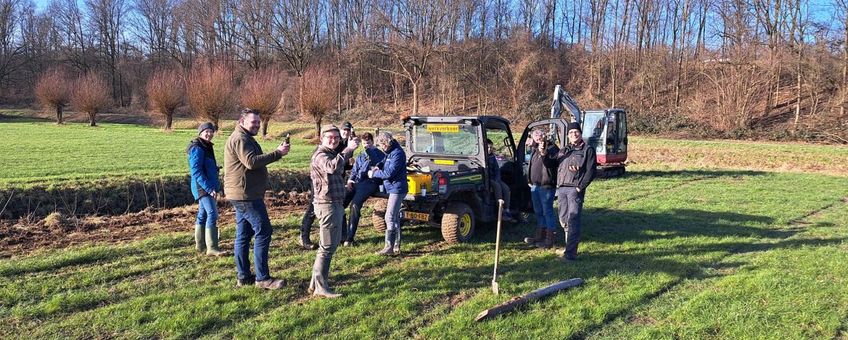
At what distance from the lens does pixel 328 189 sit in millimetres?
5180

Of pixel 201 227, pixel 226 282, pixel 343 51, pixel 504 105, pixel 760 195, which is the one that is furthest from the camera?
pixel 343 51

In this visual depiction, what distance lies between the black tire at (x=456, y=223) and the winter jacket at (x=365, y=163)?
118 cm

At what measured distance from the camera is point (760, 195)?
13.2 meters

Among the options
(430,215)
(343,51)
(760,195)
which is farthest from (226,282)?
(343,51)

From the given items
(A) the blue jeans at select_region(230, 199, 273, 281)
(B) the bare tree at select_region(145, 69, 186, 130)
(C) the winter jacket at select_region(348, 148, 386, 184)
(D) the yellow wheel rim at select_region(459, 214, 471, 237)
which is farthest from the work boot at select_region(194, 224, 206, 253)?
(B) the bare tree at select_region(145, 69, 186, 130)

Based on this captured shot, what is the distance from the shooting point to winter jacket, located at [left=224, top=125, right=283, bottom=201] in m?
5.24

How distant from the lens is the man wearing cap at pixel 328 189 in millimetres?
5155

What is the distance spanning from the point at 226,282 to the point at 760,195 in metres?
12.3

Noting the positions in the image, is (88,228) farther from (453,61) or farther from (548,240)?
(453,61)

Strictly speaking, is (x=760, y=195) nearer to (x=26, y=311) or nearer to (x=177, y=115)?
(x=26, y=311)

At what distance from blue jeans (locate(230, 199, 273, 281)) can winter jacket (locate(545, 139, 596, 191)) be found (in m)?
3.65

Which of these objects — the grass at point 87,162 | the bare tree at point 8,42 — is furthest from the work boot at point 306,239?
the bare tree at point 8,42

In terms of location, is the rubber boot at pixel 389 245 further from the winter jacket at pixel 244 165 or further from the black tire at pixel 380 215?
the winter jacket at pixel 244 165

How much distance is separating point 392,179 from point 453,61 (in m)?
38.9
